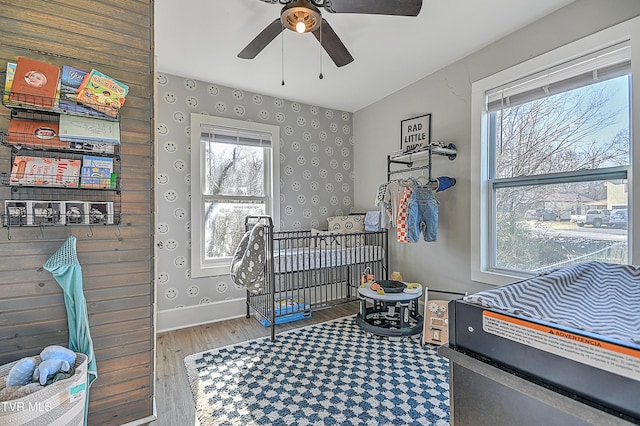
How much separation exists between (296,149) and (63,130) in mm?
2496

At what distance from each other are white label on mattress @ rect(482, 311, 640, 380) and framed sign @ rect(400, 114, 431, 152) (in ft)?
8.36

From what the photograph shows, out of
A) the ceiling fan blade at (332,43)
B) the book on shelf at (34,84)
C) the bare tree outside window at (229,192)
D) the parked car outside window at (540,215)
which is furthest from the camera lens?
the bare tree outside window at (229,192)

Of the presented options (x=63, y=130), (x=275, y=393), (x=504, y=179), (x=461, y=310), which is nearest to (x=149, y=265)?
(x=63, y=130)

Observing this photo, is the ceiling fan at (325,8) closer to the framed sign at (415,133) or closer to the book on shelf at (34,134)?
the book on shelf at (34,134)

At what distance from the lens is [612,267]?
92 centimetres

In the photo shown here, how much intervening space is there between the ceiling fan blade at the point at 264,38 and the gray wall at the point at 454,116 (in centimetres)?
179

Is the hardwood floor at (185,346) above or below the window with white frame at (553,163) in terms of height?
below

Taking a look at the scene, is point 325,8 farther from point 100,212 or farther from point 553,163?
point 553,163

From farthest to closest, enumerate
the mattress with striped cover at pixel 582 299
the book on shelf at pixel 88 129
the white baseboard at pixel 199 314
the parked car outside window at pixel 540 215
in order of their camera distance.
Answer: the white baseboard at pixel 199 314 → the parked car outside window at pixel 540 215 → the book on shelf at pixel 88 129 → the mattress with striped cover at pixel 582 299

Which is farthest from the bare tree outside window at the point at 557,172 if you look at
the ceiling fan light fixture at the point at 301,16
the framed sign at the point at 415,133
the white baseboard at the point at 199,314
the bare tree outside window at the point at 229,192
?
the white baseboard at the point at 199,314

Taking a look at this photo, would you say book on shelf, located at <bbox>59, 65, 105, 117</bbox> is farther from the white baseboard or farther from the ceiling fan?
the white baseboard

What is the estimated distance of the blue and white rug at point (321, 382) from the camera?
5.34 feet

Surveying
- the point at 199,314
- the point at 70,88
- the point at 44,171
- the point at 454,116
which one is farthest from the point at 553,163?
the point at 199,314

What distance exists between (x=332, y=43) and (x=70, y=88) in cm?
146
